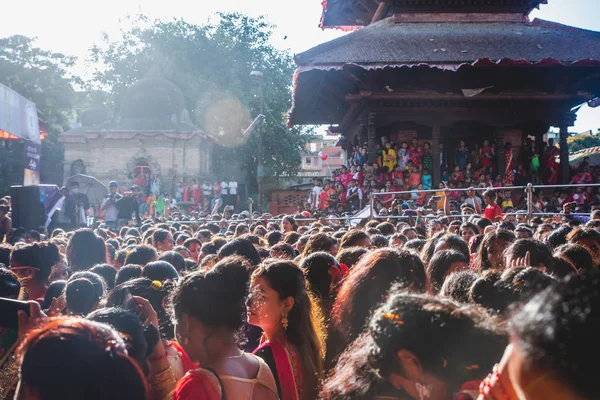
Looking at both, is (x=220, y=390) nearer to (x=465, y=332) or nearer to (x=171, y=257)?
(x=465, y=332)

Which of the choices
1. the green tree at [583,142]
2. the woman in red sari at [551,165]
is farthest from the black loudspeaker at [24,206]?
the green tree at [583,142]

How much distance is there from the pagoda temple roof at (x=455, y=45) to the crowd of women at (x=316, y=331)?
12266mm

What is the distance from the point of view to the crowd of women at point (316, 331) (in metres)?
1.33

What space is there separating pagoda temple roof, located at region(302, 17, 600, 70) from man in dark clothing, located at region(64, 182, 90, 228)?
23.5ft

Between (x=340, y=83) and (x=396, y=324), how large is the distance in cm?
1721

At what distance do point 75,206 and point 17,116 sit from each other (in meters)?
4.38

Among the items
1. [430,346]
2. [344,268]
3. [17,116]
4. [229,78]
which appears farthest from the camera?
[229,78]

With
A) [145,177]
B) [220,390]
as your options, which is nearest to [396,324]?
[220,390]

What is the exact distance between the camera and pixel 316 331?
3447 millimetres

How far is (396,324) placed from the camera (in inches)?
73.5

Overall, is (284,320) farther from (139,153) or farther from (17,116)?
(139,153)

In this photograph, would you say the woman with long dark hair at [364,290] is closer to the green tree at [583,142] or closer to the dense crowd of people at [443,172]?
the dense crowd of people at [443,172]

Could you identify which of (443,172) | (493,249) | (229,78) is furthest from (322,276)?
(229,78)

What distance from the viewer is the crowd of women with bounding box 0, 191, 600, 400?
1.33 meters
